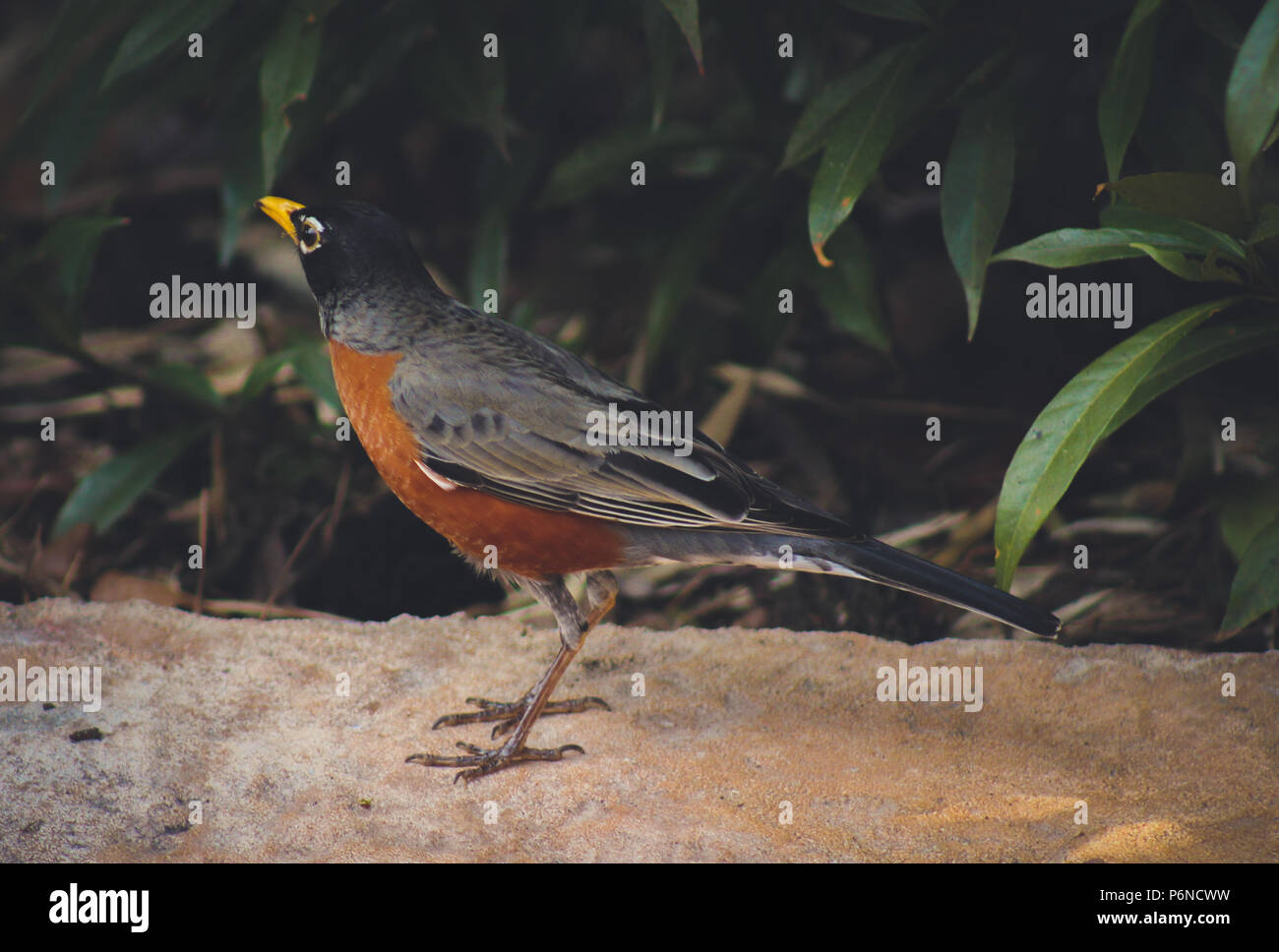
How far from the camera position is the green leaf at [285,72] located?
4203mm

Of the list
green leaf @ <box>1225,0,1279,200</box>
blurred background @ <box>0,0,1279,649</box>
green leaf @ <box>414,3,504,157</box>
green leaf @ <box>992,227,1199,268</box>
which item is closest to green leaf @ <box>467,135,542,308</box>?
blurred background @ <box>0,0,1279,649</box>

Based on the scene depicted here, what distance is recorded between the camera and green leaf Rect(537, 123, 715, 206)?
5.43m

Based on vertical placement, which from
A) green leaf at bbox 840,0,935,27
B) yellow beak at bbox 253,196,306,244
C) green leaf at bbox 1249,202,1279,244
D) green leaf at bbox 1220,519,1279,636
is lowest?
green leaf at bbox 1220,519,1279,636

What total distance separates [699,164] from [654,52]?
3.36 feet

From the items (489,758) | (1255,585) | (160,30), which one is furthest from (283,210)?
(1255,585)

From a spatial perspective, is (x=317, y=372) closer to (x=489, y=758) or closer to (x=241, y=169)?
(x=241, y=169)

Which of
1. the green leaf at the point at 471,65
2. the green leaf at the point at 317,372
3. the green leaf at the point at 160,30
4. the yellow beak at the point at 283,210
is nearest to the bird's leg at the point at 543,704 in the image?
the yellow beak at the point at 283,210

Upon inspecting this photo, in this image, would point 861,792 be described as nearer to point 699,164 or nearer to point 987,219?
point 987,219

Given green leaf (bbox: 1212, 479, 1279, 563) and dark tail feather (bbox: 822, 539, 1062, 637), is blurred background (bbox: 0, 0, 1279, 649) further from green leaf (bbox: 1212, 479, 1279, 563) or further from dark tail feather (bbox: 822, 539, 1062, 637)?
dark tail feather (bbox: 822, 539, 1062, 637)

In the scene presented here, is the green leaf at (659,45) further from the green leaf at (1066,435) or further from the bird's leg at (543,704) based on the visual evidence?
the green leaf at (1066,435)

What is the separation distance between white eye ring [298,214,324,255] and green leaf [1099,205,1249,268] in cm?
238

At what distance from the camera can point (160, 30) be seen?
4.42m
